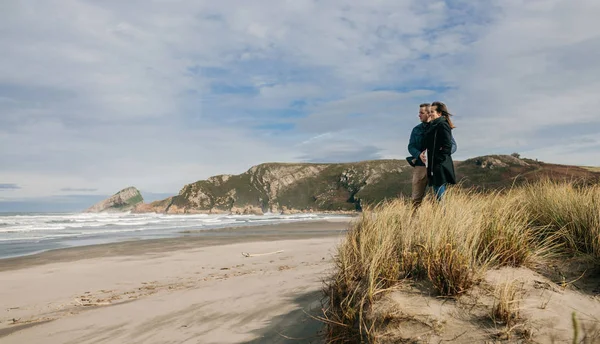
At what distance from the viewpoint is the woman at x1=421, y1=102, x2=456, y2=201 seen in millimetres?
5949

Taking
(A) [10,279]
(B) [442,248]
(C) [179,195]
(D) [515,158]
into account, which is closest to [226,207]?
(C) [179,195]

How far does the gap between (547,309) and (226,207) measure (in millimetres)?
106640

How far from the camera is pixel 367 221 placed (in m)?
4.93

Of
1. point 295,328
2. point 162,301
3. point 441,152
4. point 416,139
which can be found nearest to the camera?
point 295,328

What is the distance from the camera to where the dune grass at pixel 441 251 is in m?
3.06

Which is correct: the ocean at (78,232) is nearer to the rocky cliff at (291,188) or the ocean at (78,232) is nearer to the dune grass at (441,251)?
the dune grass at (441,251)

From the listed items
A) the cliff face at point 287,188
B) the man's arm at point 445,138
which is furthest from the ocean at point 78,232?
the cliff face at point 287,188

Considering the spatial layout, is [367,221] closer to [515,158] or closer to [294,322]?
[294,322]

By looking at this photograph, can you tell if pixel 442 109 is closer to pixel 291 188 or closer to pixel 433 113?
pixel 433 113

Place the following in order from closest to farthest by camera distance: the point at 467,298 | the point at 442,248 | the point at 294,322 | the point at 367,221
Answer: the point at 467,298 < the point at 442,248 < the point at 294,322 < the point at 367,221

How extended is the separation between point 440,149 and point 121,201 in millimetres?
162980

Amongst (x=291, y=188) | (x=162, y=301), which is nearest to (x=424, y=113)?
(x=162, y=301)

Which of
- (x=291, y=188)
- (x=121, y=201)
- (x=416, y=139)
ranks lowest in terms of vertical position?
(x=416, y=139)

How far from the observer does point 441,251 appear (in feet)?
10.7
